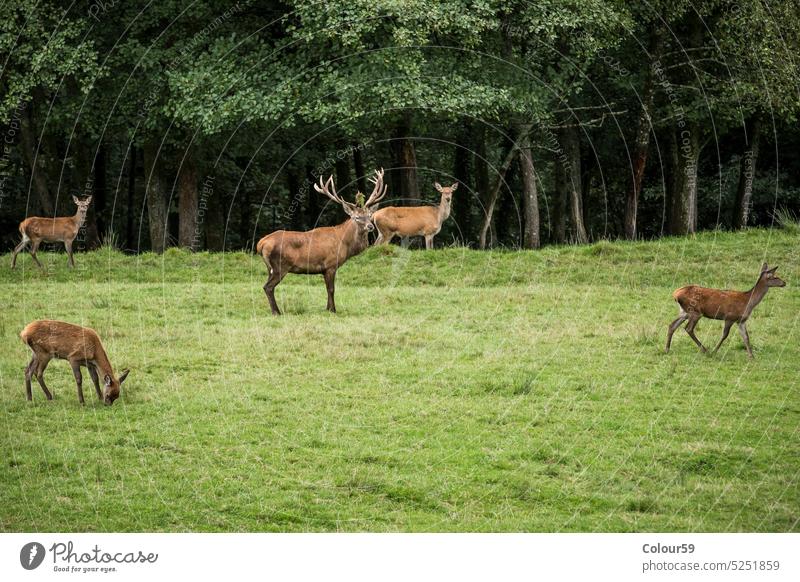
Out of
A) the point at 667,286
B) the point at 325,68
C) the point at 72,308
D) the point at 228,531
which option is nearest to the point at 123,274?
the point at 72,308

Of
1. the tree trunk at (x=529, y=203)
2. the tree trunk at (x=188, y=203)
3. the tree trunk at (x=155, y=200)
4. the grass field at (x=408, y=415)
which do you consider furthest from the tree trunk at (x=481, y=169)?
the grass field at (x=408, y=415)

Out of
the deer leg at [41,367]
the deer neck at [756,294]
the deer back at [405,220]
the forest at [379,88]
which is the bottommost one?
the deer leg at [41,367]

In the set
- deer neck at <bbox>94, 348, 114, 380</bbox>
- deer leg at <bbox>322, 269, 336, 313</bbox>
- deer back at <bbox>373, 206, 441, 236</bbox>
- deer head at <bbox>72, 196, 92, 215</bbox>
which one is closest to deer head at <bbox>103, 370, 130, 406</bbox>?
deer neck at <bbox>94, 348, 114, 380</bbox>

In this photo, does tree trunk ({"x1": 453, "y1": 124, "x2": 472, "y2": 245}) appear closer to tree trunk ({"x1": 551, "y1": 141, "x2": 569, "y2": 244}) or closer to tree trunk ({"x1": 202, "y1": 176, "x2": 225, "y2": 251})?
tree trunk ({"x1": 551, "y1": 141, "x2": 569, "y2": 244})

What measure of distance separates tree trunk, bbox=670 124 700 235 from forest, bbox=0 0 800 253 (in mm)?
84

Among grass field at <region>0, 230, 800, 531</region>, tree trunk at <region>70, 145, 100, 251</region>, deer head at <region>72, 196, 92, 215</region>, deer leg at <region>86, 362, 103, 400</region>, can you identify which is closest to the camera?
grass field at <region>0, 230, 800, 531</region>

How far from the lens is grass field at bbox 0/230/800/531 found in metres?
11.2

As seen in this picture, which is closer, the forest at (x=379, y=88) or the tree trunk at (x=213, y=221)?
the forest at (x=379, y=88)

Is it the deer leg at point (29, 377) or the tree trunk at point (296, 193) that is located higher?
the tree trunk at point (296, 193)

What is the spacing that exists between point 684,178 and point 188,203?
14.0 metres

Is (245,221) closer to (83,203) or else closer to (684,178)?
(684,178)

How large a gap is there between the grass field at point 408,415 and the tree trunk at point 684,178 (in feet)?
27.7

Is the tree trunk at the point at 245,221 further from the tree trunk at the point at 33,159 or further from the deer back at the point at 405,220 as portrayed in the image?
the deer back at the point at 405,220

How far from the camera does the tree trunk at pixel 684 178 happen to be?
1226 inches
